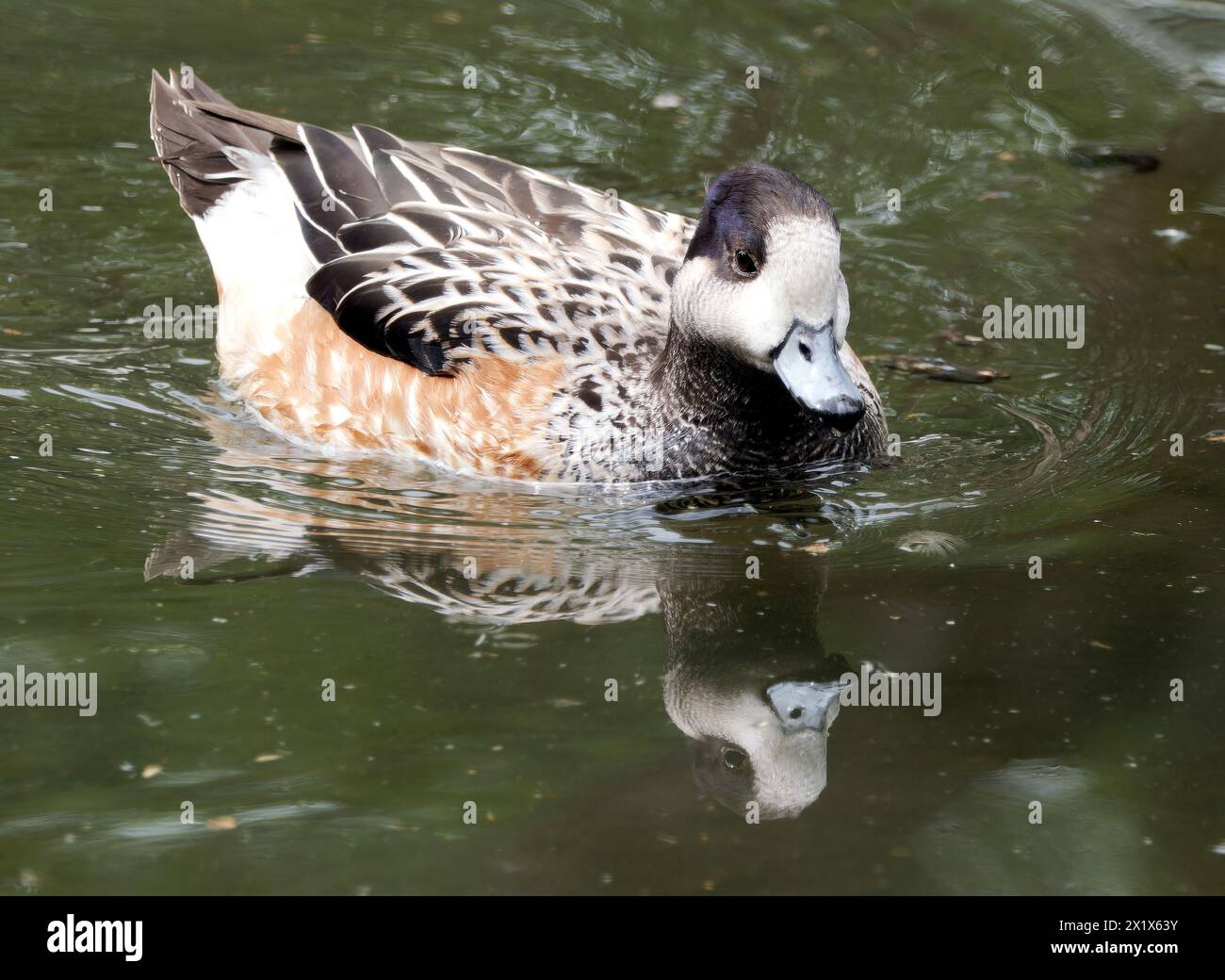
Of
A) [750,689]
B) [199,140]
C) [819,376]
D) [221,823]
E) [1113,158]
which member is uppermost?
[1113,158]

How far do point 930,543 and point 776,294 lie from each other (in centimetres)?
120

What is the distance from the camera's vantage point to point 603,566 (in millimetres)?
6988

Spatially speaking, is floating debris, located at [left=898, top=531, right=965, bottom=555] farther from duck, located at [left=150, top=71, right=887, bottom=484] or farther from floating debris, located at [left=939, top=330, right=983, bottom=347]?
floating debris, located at [left=939, top=330, right=983, bottom=347]

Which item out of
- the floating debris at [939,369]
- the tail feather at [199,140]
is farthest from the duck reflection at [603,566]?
the tail feather at [199,140]

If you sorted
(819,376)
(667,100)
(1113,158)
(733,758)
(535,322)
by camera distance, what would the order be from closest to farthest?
(733,758), (819,376), (535,322), (1113,158), (667,100)

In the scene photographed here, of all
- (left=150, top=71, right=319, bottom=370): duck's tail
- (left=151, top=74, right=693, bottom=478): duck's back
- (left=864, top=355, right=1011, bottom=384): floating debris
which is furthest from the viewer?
(left=150, top=71, right=319, bottom=370): duck's tail

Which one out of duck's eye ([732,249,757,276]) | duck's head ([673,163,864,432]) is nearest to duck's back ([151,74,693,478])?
duck's head ([673,163,864,432])

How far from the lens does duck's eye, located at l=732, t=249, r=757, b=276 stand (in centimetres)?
718

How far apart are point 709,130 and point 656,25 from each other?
4.89ft

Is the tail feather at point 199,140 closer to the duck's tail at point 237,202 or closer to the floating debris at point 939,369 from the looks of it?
the duck's tail at point 237,202

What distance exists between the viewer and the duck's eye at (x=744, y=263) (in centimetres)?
718

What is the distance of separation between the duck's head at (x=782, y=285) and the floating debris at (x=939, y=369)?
1.80 metres

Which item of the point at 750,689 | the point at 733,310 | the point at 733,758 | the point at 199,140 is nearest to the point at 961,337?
the point at 733,310

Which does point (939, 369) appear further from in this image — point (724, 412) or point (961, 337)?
point (724, 412)
